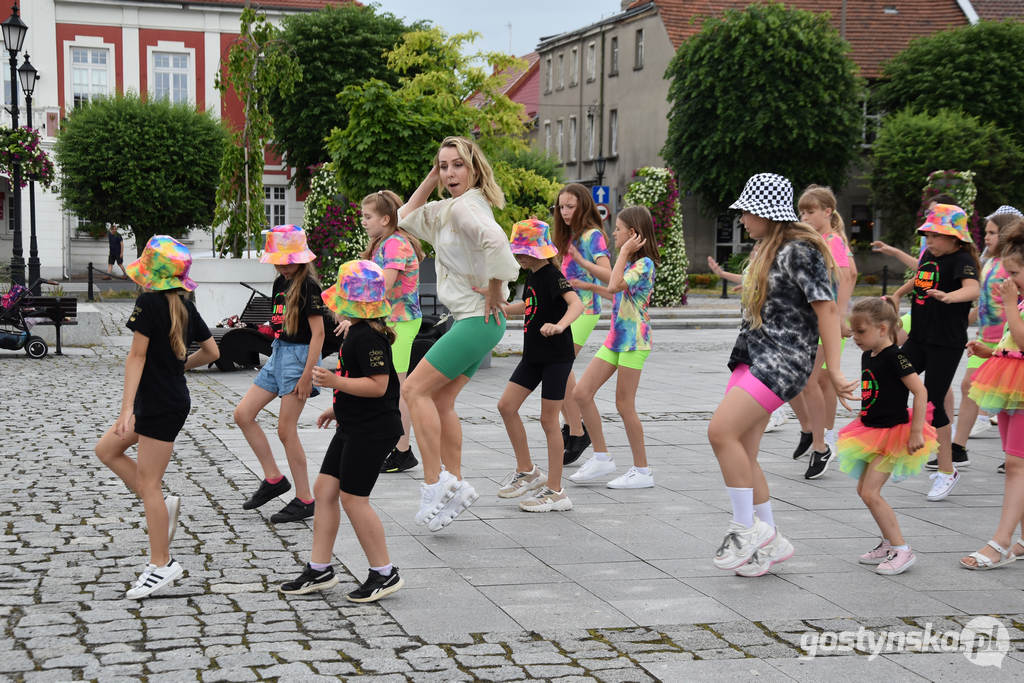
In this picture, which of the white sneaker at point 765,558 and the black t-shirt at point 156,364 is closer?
the black t-shirt at point 156,364

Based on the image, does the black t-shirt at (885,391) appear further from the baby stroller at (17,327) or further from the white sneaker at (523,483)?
the baby stroller at (17,327)

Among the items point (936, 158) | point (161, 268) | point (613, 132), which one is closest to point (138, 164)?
point (613, 132)

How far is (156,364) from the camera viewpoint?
4969mm

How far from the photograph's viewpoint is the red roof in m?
47.1

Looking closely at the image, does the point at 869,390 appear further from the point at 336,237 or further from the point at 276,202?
the point at 276,202

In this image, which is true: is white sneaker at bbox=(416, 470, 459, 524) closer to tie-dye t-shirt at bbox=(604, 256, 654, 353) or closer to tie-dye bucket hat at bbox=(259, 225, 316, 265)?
tie-dye bucket hat at bbox=(259, 225, 316, 265)

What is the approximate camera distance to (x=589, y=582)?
511 cm

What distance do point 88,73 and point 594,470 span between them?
145ft

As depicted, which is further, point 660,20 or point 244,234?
point 660,20

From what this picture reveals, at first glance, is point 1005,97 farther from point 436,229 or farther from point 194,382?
point 436,229

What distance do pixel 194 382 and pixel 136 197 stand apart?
93.3 ft

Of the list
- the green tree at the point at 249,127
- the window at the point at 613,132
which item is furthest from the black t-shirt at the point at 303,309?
the window at the point at 613,132

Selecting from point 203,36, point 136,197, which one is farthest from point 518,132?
point 203,36

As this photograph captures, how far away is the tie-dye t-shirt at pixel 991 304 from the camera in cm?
750
